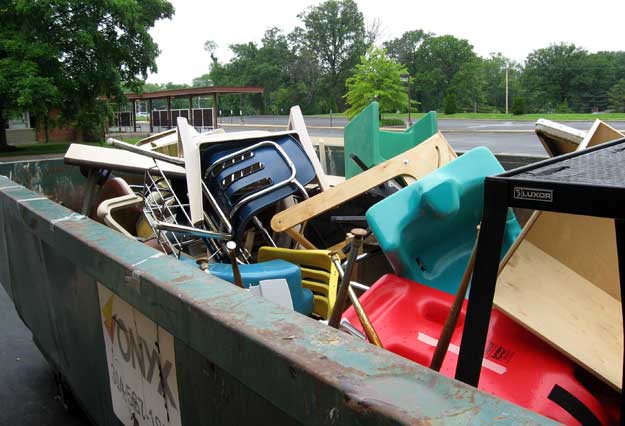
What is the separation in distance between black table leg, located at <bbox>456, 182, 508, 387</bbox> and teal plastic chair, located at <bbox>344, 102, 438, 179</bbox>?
2.35 metres

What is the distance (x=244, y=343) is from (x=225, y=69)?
9066 cm

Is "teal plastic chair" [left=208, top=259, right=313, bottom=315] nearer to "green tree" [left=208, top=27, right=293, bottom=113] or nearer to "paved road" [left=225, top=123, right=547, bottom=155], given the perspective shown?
"paved road" [left=225, top=123, right=547, bottom=155]

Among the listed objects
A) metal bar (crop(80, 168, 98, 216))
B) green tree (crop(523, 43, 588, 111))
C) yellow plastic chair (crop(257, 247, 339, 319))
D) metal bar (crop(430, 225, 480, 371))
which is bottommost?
yellow plastic chair (crop(257, 247, 339, 319))

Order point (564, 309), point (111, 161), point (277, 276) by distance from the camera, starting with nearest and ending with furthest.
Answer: point (564, 309) → point (277, 276) → point (111, 161)

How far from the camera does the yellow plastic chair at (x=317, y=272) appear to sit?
2322mm

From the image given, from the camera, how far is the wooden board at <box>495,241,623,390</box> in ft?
4.71

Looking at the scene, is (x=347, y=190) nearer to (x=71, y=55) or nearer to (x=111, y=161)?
(x=111, y=161)

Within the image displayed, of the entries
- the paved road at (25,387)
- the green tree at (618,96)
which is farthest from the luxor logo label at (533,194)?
the green tree at (618,96)

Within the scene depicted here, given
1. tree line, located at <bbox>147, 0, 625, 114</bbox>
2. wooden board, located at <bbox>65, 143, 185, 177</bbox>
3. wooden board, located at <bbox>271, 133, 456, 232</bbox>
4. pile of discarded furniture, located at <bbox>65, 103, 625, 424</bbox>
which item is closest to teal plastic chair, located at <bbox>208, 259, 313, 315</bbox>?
pile of discarded furniture, located at <bbox>65, 103, 625, 424</bbox>

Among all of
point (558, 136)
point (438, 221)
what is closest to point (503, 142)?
point (558, 136)

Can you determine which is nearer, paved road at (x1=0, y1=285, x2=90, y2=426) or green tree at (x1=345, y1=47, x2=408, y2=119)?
paved road at (x1=0, y1=285, x2=90, y2=426)

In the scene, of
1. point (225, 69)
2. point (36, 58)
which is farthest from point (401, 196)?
point (225, 69)

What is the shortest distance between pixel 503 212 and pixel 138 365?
3.01 ft

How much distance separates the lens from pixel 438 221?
1944 mm
